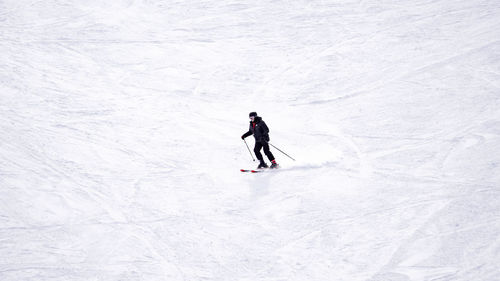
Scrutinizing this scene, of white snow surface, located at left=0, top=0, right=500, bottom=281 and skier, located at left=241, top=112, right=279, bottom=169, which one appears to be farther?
skier, located at left=241, top=112, right=279, bottom=169

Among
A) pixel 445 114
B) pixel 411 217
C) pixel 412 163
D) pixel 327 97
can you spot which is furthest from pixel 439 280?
pixel 327 97

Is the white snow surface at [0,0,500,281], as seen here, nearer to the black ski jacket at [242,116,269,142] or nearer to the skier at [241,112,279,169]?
the skier at [241,112,279,169]

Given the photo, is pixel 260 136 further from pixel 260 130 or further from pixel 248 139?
pixel 248 139

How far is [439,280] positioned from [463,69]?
338 inches

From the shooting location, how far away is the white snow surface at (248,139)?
7438 mm

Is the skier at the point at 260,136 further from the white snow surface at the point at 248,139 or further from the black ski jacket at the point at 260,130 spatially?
the white snow surface at the point at 248,139

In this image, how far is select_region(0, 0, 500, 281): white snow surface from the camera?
744 cm

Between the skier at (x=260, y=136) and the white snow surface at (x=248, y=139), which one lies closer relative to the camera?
the white snow surface at (x=248, y=139)

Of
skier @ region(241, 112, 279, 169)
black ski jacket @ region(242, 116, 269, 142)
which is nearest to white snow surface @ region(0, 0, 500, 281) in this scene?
skier @ region(241, 112, 279, 169)

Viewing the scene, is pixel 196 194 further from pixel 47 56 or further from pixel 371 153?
pixel 47 56

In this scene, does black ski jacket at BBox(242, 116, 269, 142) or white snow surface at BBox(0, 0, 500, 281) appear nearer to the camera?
white snow surface at BBox(0, 0, 500, 281)

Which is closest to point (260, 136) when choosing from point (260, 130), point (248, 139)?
point (260, 130)

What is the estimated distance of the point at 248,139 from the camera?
11.5 metres

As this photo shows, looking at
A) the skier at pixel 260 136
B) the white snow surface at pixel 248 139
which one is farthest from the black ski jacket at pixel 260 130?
the white snow surface at pixel 248 139
